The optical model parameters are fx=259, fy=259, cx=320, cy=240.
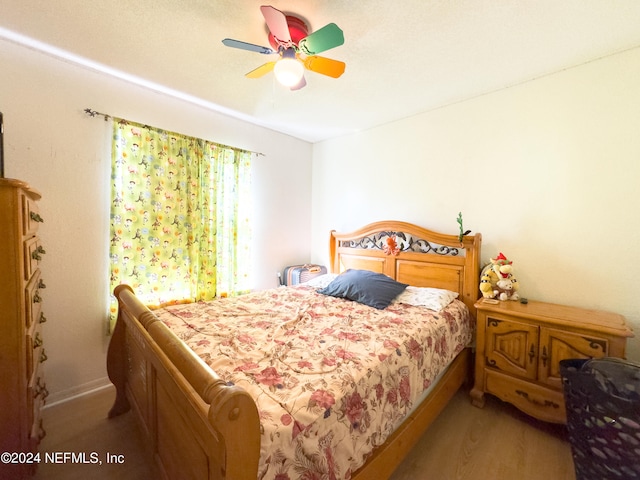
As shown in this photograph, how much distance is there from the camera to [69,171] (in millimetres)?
2045

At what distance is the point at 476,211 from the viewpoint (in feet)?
8.02

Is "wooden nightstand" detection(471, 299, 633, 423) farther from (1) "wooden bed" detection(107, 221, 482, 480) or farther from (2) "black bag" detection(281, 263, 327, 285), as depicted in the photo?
(2) "black bag" detection(281, 263, 327, 285)

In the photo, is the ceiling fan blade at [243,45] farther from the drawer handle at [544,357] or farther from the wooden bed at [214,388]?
the drawer handle at [544,357]

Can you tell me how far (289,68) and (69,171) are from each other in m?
1.94

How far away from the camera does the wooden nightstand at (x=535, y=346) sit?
1.60 meters

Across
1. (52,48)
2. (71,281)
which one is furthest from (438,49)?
(71,281)

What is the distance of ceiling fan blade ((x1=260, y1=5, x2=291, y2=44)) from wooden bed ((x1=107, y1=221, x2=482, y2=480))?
155 centimetres

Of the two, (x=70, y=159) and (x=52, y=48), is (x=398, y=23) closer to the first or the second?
(x=52, y=48)

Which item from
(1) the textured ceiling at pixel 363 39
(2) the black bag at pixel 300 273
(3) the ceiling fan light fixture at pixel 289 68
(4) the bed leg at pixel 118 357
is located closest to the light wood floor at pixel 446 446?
(4) the bed leg at pixel 118 357

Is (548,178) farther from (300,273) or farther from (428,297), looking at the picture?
(300,273)

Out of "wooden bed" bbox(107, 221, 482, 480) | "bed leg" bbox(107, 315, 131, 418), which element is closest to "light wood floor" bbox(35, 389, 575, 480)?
"wooden bed" bbox(107, 221, 482, 480)

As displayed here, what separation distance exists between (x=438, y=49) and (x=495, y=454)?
2.65 metres

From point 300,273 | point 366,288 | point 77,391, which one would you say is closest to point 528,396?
point 366,288

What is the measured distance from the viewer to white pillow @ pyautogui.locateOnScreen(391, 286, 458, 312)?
6.92 feet
